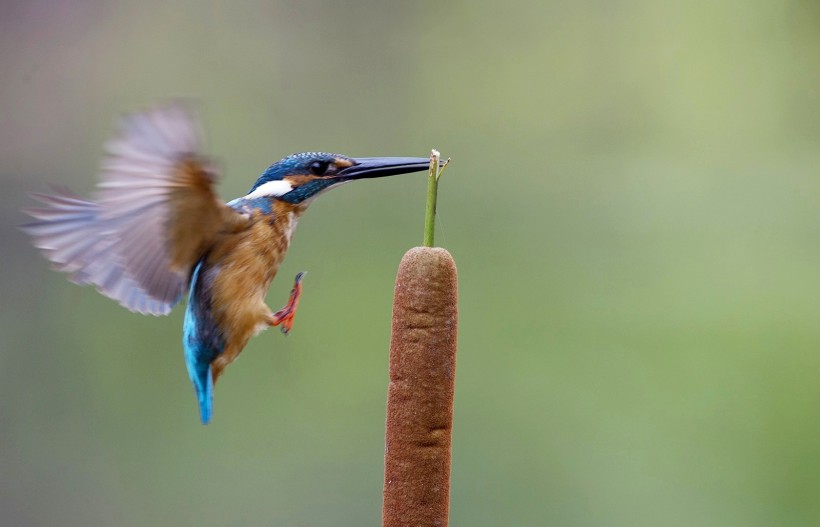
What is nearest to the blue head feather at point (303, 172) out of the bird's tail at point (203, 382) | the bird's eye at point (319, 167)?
the bird's eye at point (319, 167)

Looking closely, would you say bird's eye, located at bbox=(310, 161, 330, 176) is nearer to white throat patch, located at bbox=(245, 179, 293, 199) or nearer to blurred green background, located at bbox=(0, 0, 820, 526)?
white throat patch, located at bbox=(245, 179, 293, 199)

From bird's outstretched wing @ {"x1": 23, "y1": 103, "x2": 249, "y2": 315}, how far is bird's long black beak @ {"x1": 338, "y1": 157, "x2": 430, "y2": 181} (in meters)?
0.10

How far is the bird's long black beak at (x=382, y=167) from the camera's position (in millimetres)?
744

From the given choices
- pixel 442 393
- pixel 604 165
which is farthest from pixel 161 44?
pixel 442 393

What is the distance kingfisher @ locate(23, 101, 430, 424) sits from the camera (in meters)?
0.73

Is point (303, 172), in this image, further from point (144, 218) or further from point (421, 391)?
point (421, 391)

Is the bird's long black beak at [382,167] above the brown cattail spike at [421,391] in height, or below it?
above

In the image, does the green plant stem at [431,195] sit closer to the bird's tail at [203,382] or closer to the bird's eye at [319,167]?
the bird's eye at [319,167]

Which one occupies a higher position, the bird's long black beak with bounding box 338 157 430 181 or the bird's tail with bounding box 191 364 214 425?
Answer: the bird's long black beak with bounding box 338 157 430 181

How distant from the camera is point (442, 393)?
649mm

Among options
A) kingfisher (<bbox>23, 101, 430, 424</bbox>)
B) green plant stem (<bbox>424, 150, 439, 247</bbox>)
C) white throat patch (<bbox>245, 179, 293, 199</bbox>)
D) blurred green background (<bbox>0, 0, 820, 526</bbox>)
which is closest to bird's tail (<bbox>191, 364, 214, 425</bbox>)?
kingfisher (<bbox>23, 101, 430, 424</bbox>)

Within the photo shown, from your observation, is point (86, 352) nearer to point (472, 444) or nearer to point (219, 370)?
point (472, 444)

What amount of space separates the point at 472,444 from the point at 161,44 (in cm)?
109

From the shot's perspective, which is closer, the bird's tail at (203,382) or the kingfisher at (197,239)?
the kingfisher at (197,239)
